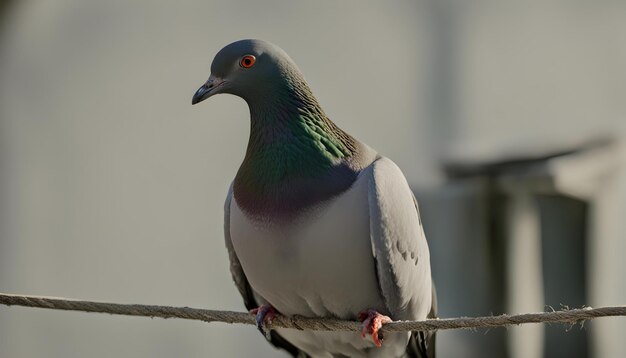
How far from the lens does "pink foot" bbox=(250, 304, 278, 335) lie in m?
3.39

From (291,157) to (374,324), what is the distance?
545 mm

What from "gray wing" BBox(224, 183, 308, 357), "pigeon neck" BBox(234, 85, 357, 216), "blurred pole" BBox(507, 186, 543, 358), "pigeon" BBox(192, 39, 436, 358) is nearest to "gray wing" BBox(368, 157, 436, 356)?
"pigeon" BBox(192, 39, 436, 358)

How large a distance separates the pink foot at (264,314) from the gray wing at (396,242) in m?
0.36

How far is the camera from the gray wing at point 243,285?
11.4ft

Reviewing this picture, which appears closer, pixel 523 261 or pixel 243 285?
pixel 243 285

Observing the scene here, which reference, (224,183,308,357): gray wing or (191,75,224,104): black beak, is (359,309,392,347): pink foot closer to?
(224,183,308,357): gray wing

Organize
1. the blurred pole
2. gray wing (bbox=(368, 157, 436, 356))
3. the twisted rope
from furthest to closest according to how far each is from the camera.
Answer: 1. the blurred pole
2. gray wing (bbox=(368, 157, 436, 356))
3. the twisted rope

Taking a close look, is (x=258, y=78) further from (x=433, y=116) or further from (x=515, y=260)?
(x=515, y=260)

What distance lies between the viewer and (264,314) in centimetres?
342

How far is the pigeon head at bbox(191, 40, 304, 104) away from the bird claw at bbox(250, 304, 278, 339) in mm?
641

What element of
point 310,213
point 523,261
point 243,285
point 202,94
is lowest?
point 243,285

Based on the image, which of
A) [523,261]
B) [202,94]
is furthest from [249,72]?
[523,261]

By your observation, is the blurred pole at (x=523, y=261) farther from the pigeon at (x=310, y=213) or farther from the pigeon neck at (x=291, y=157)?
the pigeon neck at (x=291, y=157)

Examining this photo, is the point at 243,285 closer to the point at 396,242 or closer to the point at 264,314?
the point at 264,314
